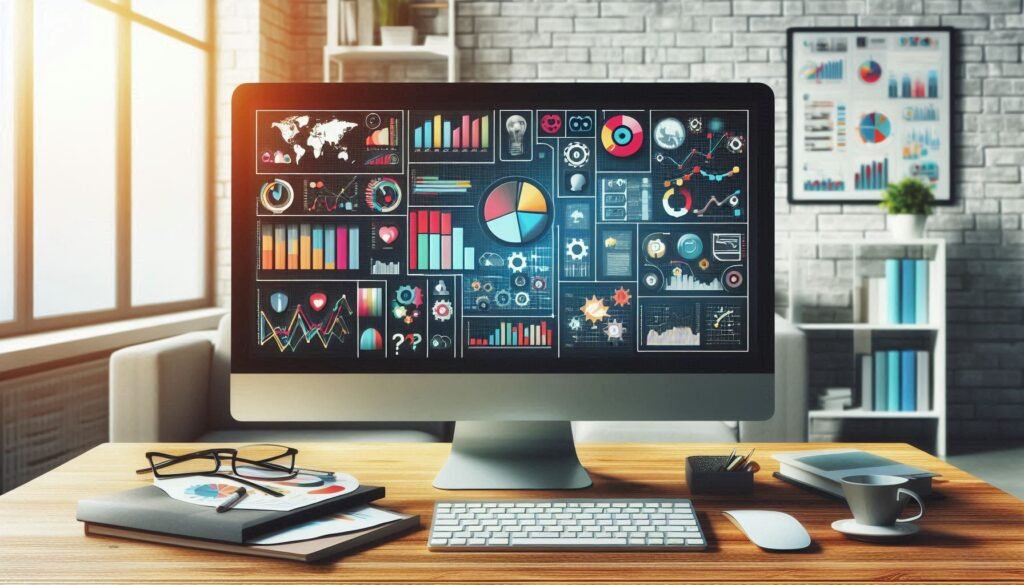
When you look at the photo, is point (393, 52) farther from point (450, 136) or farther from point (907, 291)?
point (450, 136)

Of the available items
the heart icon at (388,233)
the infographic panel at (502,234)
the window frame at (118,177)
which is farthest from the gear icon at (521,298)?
the window frame at (118,177)

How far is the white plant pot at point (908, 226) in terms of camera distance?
12.4ft

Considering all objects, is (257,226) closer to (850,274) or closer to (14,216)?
(14,216)

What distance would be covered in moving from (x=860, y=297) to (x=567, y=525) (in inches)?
129

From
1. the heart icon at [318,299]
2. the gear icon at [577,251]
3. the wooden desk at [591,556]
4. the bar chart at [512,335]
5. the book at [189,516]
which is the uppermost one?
the gear icon at [577,251]

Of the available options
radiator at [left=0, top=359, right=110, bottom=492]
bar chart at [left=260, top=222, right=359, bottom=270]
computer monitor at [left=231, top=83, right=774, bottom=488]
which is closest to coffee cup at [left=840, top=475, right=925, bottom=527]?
computer monitor at [left=231, top=83, right=774, bottom=488]

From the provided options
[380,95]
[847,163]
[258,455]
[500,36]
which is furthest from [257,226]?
[847,163]

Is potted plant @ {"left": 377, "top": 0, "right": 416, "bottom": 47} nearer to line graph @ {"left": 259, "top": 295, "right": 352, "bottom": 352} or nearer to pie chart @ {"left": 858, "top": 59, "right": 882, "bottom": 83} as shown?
pie chart @ {"left": 858, "top": 59, "right": 882, "bottom": 83}

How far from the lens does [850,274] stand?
4070mm

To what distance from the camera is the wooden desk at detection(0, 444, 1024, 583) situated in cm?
81

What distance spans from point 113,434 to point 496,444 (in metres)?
1.54

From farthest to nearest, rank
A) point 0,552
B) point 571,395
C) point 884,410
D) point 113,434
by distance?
point 884,410
point 113,434
point 571,395
point 0,552

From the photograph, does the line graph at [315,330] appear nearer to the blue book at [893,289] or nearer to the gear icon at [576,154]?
the gear icon at [576,154]

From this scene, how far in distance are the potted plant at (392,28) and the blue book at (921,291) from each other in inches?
97.8
